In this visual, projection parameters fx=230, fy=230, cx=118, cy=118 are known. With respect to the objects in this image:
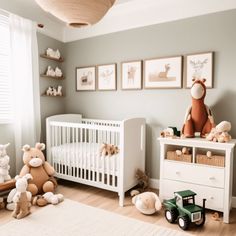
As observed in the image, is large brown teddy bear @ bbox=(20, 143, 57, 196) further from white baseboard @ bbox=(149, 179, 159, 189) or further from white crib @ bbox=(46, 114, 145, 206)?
white baseboard @ bbox=(149, 179, 159, 189)

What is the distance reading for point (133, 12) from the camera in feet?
9.73

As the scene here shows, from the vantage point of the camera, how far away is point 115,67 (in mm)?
3178

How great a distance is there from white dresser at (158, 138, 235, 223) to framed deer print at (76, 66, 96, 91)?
59.1 inches

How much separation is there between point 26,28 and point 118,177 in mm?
2153

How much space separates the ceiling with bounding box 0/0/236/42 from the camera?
256cm

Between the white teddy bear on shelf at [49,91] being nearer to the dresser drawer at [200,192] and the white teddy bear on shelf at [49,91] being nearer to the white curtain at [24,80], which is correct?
the white curtain at [24,80]

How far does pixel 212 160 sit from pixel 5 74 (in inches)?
99.9

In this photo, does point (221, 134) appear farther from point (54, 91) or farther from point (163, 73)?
point (54, 91)

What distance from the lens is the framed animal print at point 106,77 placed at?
3.20 m

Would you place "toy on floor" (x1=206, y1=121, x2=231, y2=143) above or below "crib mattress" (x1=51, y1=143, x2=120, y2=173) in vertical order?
above

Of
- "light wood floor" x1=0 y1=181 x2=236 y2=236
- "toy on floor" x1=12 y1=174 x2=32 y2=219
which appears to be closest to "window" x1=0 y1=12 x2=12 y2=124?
"toy on floor" x1=12 y1=174 x2=32 y2=219

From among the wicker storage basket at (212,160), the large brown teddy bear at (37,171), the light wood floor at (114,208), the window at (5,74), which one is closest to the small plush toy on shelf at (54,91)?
the window at (5,74)

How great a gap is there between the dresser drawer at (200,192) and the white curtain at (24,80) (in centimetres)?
176

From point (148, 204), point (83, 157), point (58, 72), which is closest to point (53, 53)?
point (58, 72)
